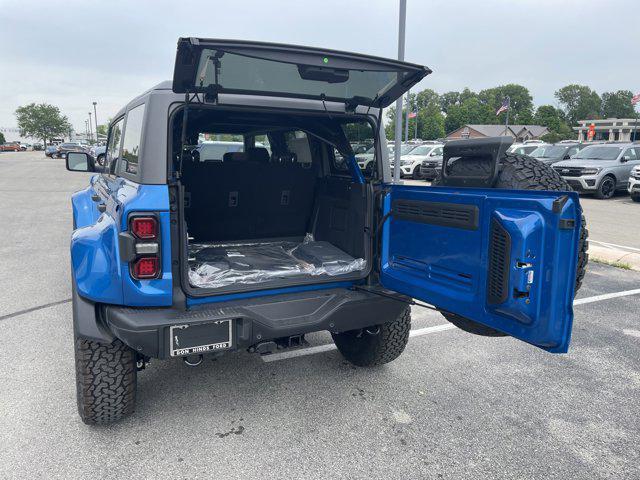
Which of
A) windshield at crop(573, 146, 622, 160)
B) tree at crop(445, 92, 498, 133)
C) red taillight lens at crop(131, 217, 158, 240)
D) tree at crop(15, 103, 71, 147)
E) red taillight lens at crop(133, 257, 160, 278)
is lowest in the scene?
red taillight lens at crop(133, 257, 160, 278)

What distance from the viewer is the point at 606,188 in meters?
15.3

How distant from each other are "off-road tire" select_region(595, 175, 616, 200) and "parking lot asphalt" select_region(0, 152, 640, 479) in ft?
41.1

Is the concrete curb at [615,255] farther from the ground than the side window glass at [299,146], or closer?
closer

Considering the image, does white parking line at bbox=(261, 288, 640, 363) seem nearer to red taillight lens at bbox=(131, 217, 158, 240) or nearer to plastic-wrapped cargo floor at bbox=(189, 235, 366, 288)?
plastic-wrapped cargo floor at bbox=(189, 235, 366, 288)

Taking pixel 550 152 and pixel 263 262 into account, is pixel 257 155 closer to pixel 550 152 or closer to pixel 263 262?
pixel 263 262

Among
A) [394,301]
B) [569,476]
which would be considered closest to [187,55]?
[394,301]

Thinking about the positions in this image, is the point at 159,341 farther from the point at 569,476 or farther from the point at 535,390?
the point at 535,390

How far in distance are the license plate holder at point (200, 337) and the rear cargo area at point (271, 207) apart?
34.5 inches

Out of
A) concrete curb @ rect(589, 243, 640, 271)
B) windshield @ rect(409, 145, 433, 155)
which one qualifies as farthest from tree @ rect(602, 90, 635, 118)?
concrete curb @ rect(589, 243, 640, 271)

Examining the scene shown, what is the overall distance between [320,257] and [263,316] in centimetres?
99

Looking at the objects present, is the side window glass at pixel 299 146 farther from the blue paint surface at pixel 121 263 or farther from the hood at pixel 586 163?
the hood at pixel 586 163

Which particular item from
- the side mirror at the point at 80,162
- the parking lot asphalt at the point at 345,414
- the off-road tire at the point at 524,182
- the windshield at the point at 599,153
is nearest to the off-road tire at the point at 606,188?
the windshield at the point at 599,153

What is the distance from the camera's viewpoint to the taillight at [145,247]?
2402 mm

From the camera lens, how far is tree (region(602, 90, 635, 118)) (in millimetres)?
131375
